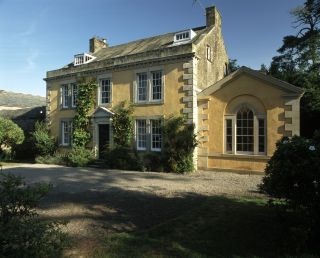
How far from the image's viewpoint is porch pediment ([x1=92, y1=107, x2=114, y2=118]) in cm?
1881

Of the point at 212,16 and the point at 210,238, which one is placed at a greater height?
the point at 212,16

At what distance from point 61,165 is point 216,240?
1561cm

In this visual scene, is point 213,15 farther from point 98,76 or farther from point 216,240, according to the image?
point 216,240

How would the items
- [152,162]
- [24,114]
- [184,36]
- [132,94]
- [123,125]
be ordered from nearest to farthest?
[152,162], [123,125], [132,94], [184,36], [24,114]

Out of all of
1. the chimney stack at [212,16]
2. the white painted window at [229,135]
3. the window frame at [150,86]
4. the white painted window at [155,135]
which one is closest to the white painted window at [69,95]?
the window frame at [150,86]

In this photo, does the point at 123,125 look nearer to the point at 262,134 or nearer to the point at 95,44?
the point at 262,134

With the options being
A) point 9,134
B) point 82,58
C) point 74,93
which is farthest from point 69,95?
point 9,134

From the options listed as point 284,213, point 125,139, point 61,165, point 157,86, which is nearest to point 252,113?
point 157,86

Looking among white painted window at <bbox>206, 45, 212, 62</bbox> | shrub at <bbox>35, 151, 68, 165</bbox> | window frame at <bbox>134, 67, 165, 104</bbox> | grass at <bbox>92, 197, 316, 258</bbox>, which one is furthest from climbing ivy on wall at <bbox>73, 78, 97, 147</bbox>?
grass at <bbox>92, 197, 316, 258</bbox>

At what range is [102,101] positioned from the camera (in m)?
19.9

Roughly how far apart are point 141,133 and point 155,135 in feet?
3.45

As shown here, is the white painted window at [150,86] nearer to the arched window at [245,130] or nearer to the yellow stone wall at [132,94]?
the yellow stone wall at [132,94]

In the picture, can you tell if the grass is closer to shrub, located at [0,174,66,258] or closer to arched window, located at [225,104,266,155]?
shrub, located at [0,174,66,258]

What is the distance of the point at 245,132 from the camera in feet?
50.3
